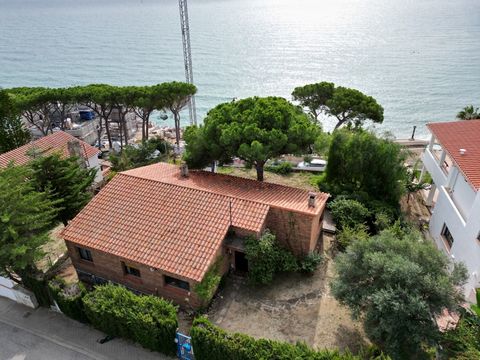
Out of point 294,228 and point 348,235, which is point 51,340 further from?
point 348,235

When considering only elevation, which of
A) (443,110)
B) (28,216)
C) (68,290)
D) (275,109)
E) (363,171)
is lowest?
(443,110)

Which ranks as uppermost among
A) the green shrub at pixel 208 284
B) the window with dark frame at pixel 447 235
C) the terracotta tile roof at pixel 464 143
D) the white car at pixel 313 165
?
the terracotta tile roof at pixel 464 143

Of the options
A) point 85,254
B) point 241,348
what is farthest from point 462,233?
point 85,254

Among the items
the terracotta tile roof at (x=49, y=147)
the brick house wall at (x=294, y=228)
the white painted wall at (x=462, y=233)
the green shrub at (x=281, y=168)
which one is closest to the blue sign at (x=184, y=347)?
the brick house wall at (x=294, y=228)

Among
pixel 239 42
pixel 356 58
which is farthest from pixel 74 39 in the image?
pixel 356 58

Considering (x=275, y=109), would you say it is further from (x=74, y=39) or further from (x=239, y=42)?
(x=74, y=39)

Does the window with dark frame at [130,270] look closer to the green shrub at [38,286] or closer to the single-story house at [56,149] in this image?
the green shrub at [38,286]
